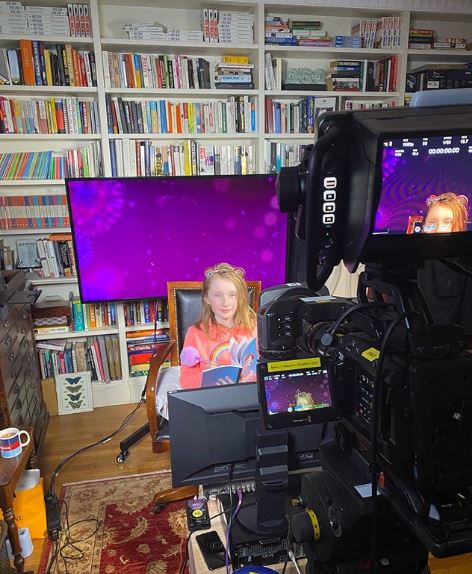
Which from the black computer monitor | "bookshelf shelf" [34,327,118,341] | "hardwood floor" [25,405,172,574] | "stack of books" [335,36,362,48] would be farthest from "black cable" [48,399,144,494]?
"stack of books" [335,36,362,48]

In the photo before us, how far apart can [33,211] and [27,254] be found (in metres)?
0.27

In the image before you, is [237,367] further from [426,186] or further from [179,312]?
[426,186]

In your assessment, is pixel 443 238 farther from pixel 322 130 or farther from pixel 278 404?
pixel 278 404

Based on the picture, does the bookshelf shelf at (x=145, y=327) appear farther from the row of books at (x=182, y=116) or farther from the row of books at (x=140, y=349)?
the row of books at (x=182, y=116)

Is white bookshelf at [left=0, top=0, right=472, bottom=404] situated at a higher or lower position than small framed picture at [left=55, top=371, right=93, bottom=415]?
higher

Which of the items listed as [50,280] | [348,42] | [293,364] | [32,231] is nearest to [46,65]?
[32,231]

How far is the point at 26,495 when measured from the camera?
1.94 m

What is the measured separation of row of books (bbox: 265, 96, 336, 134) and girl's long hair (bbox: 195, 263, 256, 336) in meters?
1.27

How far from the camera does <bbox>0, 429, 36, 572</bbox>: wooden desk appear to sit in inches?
65.8

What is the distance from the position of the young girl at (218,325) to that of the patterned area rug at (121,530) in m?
0.56

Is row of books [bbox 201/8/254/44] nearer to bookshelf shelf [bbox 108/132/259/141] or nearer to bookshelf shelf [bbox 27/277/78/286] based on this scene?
bookshelf shelf [bbox 108/132/259/141]

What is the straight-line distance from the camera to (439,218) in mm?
663

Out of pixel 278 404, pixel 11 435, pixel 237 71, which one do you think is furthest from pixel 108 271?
pixel 278 404

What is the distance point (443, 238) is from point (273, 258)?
2117 millimetres
